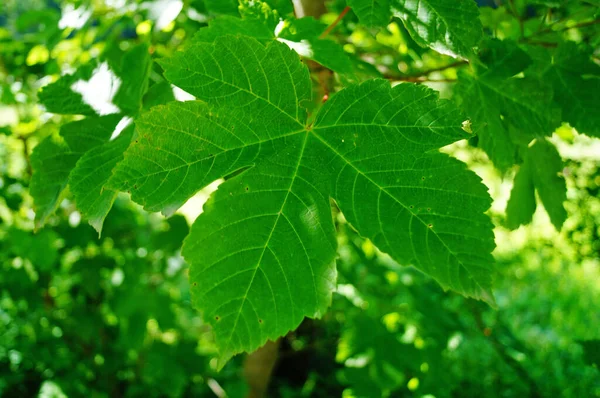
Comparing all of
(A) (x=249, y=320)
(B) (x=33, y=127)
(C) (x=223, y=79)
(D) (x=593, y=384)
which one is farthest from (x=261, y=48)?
(D) (x=593, y=384)

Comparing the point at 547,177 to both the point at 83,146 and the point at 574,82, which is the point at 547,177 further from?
the point at 83,146

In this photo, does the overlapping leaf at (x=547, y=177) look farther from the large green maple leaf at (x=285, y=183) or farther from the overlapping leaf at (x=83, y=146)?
the overlapping leaf at (x=83, y=146)

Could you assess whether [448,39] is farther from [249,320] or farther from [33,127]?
[33,127]

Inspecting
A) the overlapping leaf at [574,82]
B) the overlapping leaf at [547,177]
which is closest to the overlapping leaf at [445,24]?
the overlapping leaf at [574,82]

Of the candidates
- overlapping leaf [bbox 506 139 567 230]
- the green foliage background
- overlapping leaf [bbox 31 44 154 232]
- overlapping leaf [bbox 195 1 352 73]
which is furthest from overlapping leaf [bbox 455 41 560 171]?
overlapping leaf [bbox 31 44 154 232]

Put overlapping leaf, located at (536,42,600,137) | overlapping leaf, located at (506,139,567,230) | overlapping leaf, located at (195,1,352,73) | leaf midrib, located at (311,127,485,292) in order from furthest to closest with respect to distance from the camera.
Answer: overlapping leaf, located at (506,139,567,230)
overlapping leaf, located at (536,42,600,137)
overlapping leaf, located at (195,1,352,73)
leaf midrib, located at (311,127,485,292)

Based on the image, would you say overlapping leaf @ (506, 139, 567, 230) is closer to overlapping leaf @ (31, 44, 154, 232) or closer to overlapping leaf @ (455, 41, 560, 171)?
overlapping leaf @ (455, 41, 560, 171)
